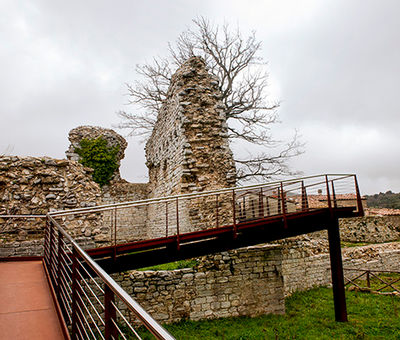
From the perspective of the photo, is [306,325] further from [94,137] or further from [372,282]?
[94,137]

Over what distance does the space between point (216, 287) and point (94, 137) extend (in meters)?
9.76

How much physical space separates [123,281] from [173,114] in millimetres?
6044

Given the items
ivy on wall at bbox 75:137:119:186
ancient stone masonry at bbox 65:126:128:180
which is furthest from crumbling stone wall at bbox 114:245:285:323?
ancient stone masonry at bbox 65:126:128:180

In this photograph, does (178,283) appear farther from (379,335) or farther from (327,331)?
(379,335)

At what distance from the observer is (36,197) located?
7.66m

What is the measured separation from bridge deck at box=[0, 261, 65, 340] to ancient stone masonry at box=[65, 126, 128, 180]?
938 centimetres

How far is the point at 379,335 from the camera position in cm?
684

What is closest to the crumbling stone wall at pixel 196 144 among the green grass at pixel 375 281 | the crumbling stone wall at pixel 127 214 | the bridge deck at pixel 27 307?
the crumbling stone wall at pixel 127 214

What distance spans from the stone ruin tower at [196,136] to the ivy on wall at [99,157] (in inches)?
182

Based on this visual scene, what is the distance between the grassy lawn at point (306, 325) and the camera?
6609mm

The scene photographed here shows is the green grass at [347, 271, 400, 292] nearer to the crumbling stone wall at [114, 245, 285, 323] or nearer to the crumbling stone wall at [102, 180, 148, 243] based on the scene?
the crumbling stone wall at [114, 245, 285, 323]

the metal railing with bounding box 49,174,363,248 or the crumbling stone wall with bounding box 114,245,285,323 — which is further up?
the metal railing with bounding box 49,174,363,248

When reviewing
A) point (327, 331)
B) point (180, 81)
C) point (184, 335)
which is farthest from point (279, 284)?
point (180, 81)

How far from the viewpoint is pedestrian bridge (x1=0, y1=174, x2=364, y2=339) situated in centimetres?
263
